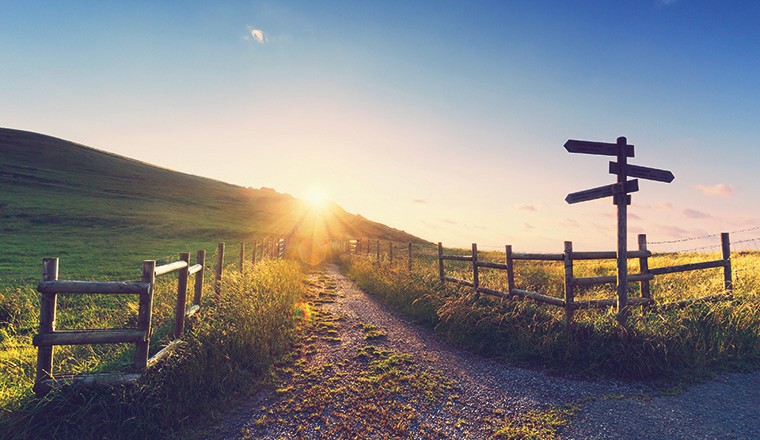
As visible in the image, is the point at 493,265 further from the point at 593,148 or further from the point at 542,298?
the point at 593,148

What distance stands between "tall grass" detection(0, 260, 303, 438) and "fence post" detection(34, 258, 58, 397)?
26 cm

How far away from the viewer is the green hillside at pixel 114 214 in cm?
2416

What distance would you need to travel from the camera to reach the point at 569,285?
7.60m

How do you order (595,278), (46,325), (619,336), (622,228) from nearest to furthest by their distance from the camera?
(46,325) < (619,336) < (622,228) < (595,278)

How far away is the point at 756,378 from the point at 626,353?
2.08 m

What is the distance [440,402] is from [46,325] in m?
5.75

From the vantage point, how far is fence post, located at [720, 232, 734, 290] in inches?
375

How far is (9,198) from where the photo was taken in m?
42.3

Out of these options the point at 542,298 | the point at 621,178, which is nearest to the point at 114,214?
the point at 542,298

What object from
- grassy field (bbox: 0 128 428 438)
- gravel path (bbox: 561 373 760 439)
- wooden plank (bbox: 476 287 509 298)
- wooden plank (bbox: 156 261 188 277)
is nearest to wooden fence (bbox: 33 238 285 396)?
wooden plank (bbox: 156 261 188 277)

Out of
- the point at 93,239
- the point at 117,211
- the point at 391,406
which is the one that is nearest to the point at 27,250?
the point at 93,239

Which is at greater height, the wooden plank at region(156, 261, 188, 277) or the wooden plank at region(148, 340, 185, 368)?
the wooden plank at region(156, 261, 188, 277)

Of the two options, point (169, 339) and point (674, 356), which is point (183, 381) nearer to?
point (169, 339)

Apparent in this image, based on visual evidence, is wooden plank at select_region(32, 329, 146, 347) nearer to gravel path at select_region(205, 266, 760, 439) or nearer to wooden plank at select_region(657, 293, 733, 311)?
gravel path at select_region(205, 266, 760, 439)
